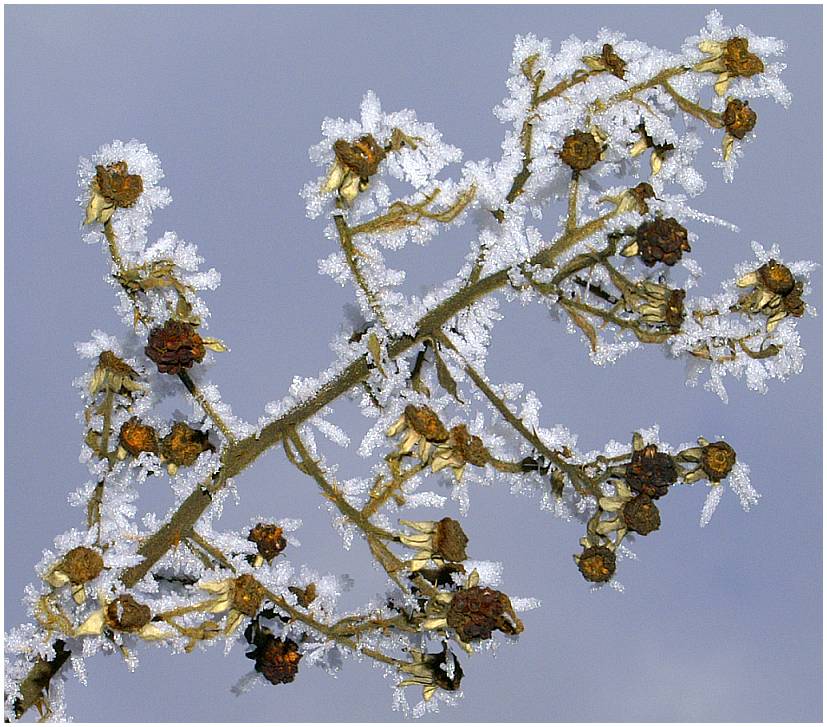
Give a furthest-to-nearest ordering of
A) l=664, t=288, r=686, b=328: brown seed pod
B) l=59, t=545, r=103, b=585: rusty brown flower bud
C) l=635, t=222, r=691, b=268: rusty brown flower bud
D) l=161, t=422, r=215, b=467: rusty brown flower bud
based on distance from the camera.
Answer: l=161, t=422, r=215, b=467: rusty brown flower bud
l=59, t=545, r=103, b=585: rusty brown flower bud
l=664, t=288, r=686, b=328: brown seed pod
l=635, t=222, r=691, b=268: rusty brown flower bud

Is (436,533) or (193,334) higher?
(193,334)

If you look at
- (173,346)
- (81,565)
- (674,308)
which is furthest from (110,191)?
(674,308)

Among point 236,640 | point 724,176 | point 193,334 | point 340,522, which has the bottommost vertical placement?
point 236,640

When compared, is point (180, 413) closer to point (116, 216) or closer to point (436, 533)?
point (116, 216)

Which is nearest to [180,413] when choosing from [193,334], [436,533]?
[193,334]

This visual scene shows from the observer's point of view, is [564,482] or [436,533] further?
[564,482]

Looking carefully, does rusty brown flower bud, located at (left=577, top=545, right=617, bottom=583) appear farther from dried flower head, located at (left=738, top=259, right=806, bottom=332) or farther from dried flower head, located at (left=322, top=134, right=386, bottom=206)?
dried flower head, located at (left=322, top=134, right=386, bottom=206)

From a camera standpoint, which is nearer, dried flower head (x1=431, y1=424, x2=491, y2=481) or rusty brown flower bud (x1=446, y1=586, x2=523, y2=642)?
rusty brown flower bud (x1=446, y1=586, x2=523, y2=642)

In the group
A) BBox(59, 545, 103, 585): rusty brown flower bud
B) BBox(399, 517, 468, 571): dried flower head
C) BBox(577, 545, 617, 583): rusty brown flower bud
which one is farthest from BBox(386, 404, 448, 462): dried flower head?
BBox(59, 545, 103, 585): rusty brown flower bud
